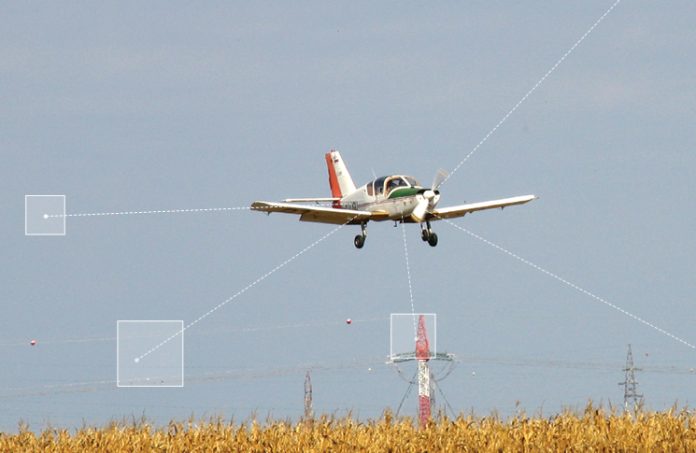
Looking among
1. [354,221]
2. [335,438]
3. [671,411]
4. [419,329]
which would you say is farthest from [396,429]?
[419,329]

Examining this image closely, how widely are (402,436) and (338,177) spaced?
29.3 metres

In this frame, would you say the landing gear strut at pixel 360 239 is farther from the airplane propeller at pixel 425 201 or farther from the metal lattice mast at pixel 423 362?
the metal lattice mast at pixel 423 362

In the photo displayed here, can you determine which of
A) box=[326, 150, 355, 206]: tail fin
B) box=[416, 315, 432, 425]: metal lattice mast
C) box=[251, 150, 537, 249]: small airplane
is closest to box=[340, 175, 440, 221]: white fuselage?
box=[251, 150, 537, 249]: small airplane

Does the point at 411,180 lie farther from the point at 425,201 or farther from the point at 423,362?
the point at 423,362

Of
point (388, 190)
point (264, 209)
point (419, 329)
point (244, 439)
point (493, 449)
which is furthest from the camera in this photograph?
point (419, 329)

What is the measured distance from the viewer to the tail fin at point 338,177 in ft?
194

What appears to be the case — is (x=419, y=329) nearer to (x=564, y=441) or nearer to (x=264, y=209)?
(x=264, y=209)

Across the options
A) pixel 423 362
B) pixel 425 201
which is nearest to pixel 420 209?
pixel 425 201

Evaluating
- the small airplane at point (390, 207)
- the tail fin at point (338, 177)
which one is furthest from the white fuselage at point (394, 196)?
the tail fin at point (338, 177)

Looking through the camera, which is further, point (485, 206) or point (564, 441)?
Result: point (485, 206)

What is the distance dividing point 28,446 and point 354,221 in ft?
57.1

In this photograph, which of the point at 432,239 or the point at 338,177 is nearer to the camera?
the point at 432,239

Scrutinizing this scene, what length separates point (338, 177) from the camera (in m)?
59.9

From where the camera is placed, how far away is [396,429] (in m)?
32.8
